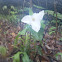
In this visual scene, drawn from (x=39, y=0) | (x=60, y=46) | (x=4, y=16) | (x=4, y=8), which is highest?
(x=39, y=0)

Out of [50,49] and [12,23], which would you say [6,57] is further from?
[12,23]

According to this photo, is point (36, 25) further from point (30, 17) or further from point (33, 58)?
point (33, 58)

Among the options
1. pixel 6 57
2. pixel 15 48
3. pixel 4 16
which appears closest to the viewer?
pixel 6 57

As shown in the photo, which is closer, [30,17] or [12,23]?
[30,17]

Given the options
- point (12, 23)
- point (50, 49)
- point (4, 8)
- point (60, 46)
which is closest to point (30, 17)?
point (50, 49)

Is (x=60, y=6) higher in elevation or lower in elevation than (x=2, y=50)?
higher

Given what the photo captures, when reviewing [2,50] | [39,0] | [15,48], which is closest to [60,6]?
[39,0]

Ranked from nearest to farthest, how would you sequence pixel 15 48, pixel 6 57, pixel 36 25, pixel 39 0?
pixel 36 25 → pixel 6 57 → pixel 15 48 → pixel 39 0
